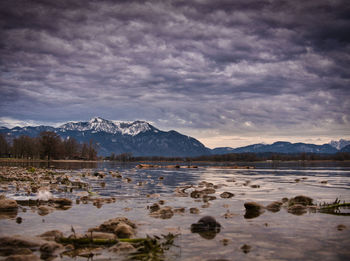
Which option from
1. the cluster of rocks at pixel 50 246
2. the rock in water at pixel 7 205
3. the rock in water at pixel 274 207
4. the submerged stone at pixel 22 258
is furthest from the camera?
the rock in water at pixel 274 207

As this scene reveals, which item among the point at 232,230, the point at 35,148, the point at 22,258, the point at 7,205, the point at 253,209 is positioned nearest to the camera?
the point at 22,258

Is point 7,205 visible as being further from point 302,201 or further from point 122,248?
point 302,201

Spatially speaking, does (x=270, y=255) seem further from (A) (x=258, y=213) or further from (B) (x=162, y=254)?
(A) (x=258, y=213)

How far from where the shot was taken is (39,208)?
13406 mm

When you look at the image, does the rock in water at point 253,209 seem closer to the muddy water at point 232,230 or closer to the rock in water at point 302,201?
the muddy water at point 232,230

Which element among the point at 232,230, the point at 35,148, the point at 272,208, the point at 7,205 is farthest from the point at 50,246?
the point at 35,148

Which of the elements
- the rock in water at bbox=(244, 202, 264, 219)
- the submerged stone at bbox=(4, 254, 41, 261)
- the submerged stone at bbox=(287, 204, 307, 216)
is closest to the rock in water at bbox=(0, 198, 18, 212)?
the submerged stone at bbox=(4, 254, 41, 261)

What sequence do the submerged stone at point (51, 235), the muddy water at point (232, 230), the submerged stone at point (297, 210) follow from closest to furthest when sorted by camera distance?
the muddy water at point (232, 230)
the submerged stone at point (51, 235)
the submerged stone at point (297, 210)

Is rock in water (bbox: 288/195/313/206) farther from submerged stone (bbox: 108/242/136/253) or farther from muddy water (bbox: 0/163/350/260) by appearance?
submerged stone (bbox: 108/242/136/253)

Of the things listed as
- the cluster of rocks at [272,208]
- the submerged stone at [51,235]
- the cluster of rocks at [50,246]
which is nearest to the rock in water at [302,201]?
the cluster of rocks at [272,208]

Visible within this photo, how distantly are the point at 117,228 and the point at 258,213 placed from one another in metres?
7.27

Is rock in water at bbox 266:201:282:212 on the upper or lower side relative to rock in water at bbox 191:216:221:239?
lower

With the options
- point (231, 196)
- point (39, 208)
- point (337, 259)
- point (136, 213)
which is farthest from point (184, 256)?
point (231, 196)

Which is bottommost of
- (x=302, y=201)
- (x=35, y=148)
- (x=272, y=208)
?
(x=272, y=208)
